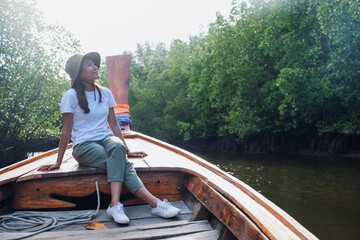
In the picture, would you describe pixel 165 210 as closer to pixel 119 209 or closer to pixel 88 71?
pixel 119 209

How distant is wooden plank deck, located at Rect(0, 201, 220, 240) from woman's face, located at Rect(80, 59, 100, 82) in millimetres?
922

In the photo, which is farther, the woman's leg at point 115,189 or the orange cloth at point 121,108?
the orange cloth at point 121,108

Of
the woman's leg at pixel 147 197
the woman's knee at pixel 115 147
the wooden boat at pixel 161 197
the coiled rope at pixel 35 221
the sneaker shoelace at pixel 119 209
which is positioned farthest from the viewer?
the woman's knee at pixel 115 147

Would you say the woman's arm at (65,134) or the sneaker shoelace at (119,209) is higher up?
the woman's arm at (65,134)

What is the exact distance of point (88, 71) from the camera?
7.93 ft

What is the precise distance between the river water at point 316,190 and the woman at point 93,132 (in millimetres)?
A: 2855

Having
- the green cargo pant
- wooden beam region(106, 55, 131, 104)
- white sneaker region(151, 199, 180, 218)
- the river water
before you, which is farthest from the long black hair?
the river water

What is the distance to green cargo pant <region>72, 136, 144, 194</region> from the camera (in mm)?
2092

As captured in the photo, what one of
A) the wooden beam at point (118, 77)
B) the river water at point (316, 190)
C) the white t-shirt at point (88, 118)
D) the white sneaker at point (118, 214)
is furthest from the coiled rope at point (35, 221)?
the wooden beam at point (118, 77)

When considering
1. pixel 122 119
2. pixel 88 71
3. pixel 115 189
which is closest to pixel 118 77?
pixel 122 119

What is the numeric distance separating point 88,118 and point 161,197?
2.39 feet

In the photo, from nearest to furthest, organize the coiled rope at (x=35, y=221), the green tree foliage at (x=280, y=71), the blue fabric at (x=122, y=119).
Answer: the coiled rope at (x=35, y=221)
the blue fabric at (x=122, y=119)
the green tree foliage at (x=280, y=71)

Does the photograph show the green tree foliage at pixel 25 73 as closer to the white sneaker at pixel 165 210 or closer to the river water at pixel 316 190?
the river water at pixel 316 190

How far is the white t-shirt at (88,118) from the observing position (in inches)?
93.0
